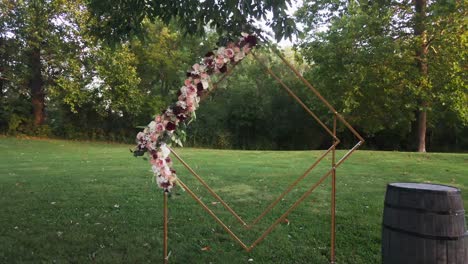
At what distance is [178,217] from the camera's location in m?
5.23

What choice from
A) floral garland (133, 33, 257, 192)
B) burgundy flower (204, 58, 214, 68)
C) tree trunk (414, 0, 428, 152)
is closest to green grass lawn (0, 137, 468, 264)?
floral garland (133, 33, 257, 192)

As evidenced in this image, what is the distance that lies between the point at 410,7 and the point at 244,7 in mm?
14138

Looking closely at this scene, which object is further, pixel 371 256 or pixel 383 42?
pixel 383 42

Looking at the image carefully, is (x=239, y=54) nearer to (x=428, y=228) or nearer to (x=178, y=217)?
(x=428, y=228)

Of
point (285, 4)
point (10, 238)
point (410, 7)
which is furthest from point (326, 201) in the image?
point (410, 7)

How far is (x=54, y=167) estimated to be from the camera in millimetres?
10344

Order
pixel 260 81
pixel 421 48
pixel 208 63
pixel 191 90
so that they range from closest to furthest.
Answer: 1. pixel 191 90
2. pixel 208 63
3. pixel 421 48
4. pixel 260 81

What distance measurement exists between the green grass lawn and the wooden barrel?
3.47 feet

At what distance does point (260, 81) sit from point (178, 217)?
20.7m

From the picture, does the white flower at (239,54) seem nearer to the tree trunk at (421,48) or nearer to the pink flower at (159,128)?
the pink flower at (159,128)

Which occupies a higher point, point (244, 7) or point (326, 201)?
point (244, 7)

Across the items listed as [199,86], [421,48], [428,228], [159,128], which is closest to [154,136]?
[159,128]

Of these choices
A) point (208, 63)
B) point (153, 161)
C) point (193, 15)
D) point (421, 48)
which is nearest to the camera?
point (153, 161)

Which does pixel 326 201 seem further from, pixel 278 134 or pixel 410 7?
pixel 278 134
